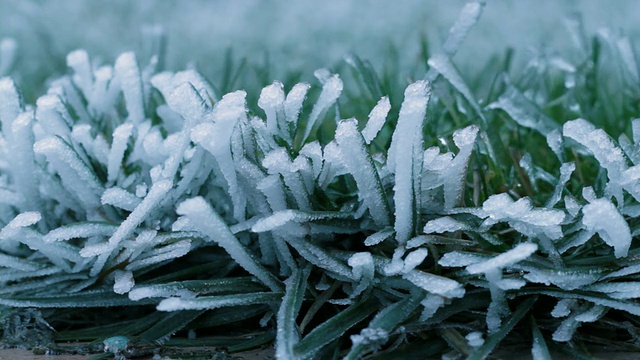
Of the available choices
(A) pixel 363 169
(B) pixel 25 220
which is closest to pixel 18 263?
(B) pixel 25 220

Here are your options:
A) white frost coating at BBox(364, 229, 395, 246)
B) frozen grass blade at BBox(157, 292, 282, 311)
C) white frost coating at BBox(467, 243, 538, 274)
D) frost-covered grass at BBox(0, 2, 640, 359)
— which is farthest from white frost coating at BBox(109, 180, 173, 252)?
white frost coating at BBox(467, 243, 538, 274)

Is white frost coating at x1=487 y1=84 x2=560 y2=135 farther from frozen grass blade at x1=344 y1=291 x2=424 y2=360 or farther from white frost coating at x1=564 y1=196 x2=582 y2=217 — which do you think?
frozen grass blade at x1=344 y1=291 x2=424 y2=360

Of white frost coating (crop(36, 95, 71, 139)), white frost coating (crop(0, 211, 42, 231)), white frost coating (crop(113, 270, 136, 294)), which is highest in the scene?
white frost coating (crop(36, 95, 71, 139))

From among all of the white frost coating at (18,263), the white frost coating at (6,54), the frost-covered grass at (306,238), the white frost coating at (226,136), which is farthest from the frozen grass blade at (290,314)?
the white frost coating at (6,54)

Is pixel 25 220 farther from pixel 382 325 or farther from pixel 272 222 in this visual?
pixel 382 325

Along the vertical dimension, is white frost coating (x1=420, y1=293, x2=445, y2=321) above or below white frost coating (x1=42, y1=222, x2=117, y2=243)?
below

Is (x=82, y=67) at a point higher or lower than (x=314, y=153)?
higher
